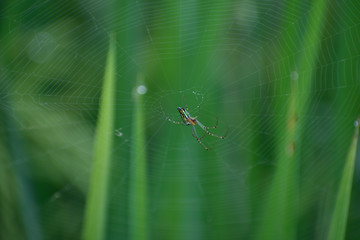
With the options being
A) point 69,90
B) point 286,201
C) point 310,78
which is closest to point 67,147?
point 69,90

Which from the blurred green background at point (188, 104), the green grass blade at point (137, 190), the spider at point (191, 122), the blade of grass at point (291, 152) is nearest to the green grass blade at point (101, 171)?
the blurred green background at point (188, 104)

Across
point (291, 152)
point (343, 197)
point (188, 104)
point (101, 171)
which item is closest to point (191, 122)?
point (188, 104)

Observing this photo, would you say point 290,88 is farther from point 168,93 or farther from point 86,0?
point 86,0

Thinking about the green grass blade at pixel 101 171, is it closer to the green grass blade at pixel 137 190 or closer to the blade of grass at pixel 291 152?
the green grass blade at pixel 137 190

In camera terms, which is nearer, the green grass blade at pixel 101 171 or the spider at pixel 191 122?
the green grass blade at pixel 101 171

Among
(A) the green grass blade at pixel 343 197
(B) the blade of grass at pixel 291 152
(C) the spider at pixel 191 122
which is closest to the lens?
(A) the green grass blade at pixel 343 197

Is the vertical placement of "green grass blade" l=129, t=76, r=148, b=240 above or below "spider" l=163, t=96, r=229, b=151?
below

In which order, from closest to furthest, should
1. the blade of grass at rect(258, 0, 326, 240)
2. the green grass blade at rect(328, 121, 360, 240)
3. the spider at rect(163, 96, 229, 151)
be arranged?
the green grass blade at rect(328, 121, 360, 240), the blade of grass at rect(258, 0, 326, 240), the spider at rect(163, 96, 229, 151)

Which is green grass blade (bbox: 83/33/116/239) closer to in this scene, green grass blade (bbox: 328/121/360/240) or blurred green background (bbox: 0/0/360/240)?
blurred green background (bbox: 0/0/360/240)

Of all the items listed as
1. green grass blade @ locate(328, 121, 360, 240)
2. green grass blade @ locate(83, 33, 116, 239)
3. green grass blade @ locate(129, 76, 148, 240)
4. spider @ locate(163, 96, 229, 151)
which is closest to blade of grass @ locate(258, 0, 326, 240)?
green grass blade @ locate(328, 121, 360, 240)

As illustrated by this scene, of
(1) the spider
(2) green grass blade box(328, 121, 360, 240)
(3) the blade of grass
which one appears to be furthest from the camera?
(1) the spider
